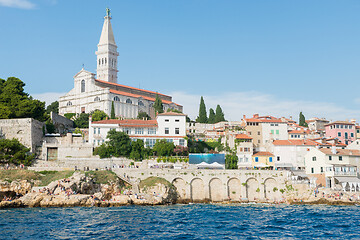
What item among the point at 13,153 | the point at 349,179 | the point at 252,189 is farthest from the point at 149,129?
the point at 349,179

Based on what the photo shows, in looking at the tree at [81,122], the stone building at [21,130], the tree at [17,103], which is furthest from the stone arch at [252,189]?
the tree at [81,122]

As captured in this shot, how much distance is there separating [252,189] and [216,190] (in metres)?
4.67

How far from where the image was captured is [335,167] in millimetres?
53906

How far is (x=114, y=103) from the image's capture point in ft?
310

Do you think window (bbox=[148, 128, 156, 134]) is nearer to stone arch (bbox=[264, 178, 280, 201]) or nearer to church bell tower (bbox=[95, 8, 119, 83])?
stone arch (bbox=[264, 178, 280, 201])

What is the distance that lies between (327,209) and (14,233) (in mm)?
31791

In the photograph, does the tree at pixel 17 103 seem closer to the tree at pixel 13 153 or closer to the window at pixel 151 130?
the tree at pixel 13 153

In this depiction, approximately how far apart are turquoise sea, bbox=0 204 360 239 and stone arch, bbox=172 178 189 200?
5.95 m

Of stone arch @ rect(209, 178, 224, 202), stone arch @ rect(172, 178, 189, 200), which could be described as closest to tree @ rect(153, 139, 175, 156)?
stone arch @ rect(172, 178, 189, 200)

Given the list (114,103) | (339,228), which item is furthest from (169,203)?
(114,103)

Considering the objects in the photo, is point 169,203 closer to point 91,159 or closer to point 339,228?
point 91,159

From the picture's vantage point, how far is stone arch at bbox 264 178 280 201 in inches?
2034

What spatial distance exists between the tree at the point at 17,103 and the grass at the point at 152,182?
2404 cm

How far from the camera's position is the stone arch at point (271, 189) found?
169ft
